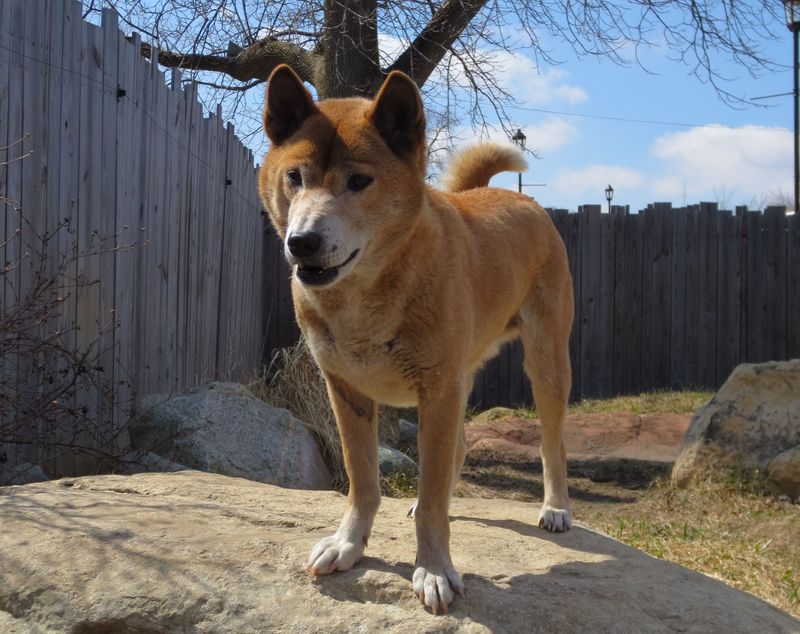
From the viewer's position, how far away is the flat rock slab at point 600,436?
26.1ft

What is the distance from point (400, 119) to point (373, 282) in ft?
2.02

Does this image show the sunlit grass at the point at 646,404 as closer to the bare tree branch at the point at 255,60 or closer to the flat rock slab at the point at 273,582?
the bare tree branch at the point at 255,60

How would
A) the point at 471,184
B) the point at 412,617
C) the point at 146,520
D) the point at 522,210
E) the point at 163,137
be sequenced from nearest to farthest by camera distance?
the point at 412,617, the point at 146,520, the point at 522,210, the point at 471,184, the point at 163,137

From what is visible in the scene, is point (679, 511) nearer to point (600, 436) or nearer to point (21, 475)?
point (600, 436)

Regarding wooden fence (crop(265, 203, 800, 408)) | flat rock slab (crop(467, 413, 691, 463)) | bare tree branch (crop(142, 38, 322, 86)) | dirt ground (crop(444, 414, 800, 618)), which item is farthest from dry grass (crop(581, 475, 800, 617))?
bare tree branch (crop(142, 38, 322, 86))

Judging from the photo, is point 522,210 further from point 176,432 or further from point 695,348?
point 695,348

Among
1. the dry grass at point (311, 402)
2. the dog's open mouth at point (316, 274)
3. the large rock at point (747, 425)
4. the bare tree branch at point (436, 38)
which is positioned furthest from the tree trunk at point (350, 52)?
the dog's open mouth at point (316, 274)

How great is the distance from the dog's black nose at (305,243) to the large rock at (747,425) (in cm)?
451

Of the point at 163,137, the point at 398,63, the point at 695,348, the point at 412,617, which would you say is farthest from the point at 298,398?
the point at 695,348

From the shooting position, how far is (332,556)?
9.61 feet

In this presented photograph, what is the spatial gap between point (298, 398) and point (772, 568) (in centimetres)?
373

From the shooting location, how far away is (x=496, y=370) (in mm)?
10992

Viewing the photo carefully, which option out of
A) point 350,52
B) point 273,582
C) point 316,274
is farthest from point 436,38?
point 273,582

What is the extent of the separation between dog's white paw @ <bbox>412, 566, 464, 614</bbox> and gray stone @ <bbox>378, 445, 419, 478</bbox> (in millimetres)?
3386
